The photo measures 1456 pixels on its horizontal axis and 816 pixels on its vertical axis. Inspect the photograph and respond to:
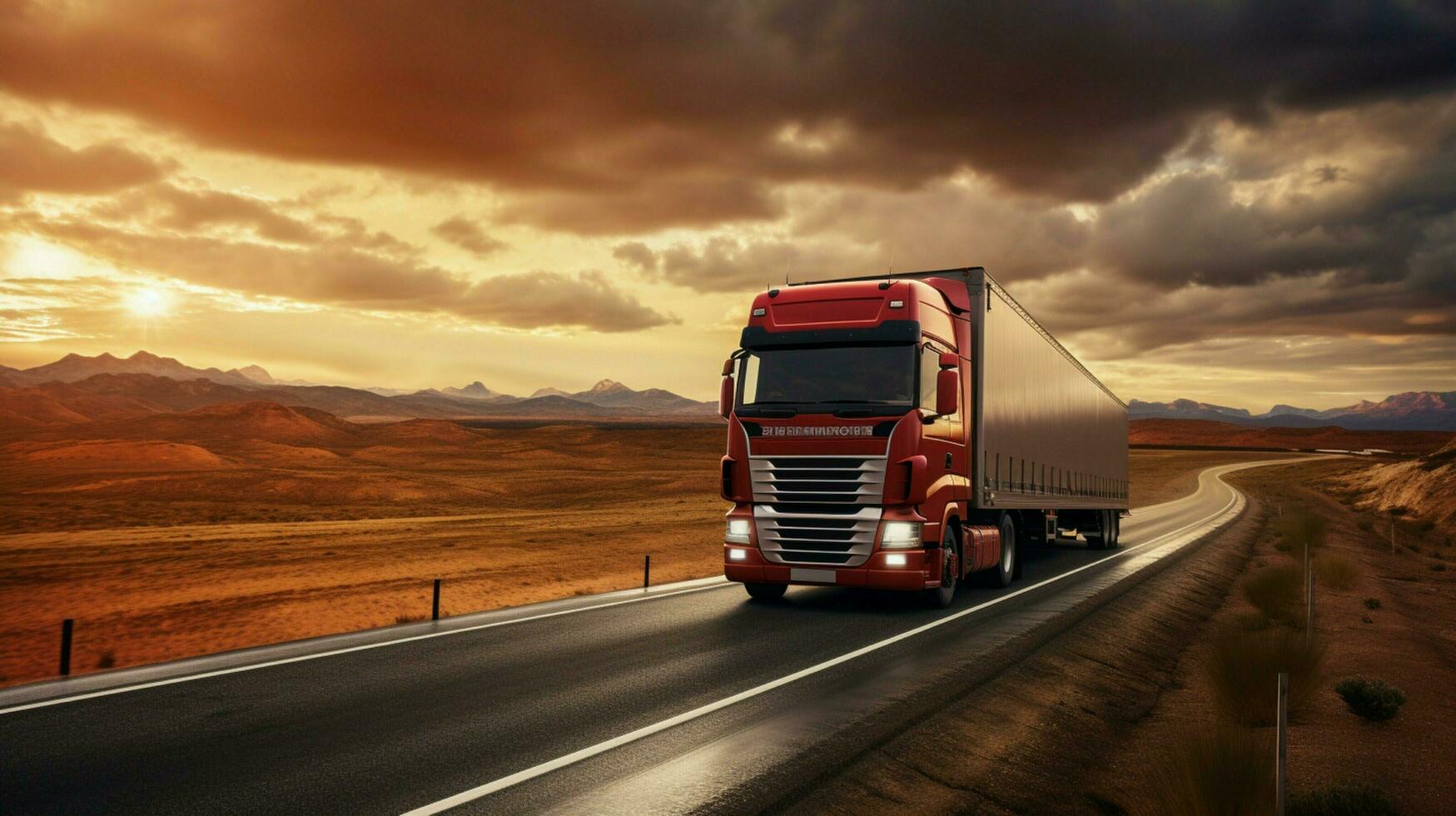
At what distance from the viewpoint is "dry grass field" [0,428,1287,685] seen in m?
15.5

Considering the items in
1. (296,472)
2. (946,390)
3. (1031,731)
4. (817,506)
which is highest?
(946,390)

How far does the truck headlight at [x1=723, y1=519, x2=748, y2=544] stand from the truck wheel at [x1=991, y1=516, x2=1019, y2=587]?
217 inches

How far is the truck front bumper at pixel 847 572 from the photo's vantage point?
11484 mm

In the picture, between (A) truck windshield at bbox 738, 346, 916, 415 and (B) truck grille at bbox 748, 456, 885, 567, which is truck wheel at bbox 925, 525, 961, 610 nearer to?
(B) truck grille at bbox 748, 456, 885, 567

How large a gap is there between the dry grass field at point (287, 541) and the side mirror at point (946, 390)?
7990 millimetres

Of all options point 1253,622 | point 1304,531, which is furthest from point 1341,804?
point 1304,531

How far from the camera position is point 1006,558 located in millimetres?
16188

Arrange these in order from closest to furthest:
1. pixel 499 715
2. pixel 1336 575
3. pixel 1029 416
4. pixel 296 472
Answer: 1. pixel 499 715
2. pixel 1029 416
3. pixel 1336 575
4. pixel 296 472

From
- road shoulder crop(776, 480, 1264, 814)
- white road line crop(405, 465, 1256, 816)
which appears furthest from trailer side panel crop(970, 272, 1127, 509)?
road shoulder crop(776, 480, 1264, 814)

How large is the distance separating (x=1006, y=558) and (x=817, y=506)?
19.6 feet

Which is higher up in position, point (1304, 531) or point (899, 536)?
point (899, 536)

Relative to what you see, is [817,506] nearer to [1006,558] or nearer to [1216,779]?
[1006,558]

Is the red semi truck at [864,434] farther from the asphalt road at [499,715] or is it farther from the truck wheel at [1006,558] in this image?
the truck wheel at [1006,558]

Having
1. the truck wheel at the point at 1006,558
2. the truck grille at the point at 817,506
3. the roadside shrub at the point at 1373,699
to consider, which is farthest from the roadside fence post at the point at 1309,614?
the truck grille at the point at 817,506
